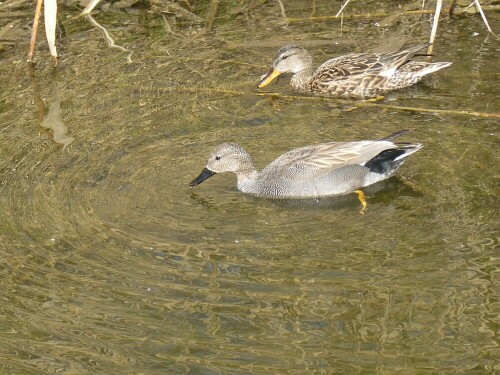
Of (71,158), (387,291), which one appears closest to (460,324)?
(387,291)

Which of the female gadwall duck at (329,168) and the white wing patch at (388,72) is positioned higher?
the female gadwall duck at (329,168)

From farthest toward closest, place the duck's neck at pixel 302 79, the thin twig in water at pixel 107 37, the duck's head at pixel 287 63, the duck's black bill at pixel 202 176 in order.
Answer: the thin twig in water at pixel 107 37 < the duck's neck at pixel 302 79 < the duck's head at pixel 287 63 < the duck's black bill at pixel 202 176

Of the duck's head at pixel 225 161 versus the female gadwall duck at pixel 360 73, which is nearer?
the duck's head at pixel 225 161

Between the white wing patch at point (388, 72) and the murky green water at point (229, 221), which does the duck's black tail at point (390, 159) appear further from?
the white wing patch at point (388, 72)

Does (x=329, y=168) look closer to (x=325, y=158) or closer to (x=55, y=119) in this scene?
(x=325, y=158)

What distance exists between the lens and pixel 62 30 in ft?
39.5

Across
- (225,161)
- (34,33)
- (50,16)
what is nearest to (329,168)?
(225,161)

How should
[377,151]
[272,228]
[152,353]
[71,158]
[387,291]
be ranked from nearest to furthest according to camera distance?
[152,353]
[387,291]
[272,228]
[377,151]
[71,158]

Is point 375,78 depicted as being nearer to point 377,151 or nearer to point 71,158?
point 377,151

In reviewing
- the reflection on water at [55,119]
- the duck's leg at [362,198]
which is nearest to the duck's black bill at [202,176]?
the duck's leg at [362,198]

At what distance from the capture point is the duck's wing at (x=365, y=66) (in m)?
10.4

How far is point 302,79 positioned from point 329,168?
8.37 ft

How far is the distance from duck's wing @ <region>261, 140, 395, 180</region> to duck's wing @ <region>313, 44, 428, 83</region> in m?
2.07

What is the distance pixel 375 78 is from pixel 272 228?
323cm
